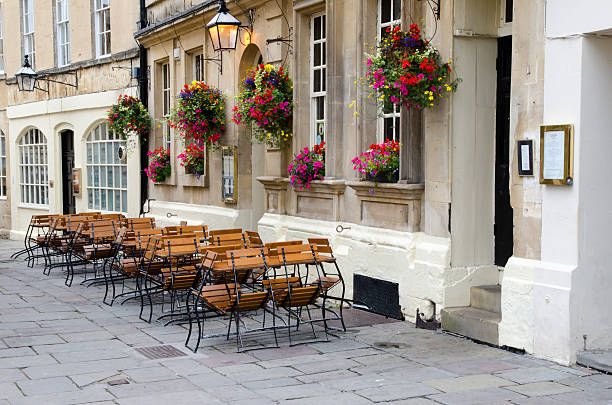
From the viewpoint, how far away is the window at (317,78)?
11070 millimetres

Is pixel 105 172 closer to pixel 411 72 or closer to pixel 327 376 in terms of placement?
pixel 411 72

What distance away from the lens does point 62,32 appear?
68.2 ft

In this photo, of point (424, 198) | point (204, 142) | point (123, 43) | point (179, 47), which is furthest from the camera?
point (123, 43)

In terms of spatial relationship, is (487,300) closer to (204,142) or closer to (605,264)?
(605,264)

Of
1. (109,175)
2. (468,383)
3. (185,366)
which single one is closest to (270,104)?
(185,366)

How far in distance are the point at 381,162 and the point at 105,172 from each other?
11.4 meters

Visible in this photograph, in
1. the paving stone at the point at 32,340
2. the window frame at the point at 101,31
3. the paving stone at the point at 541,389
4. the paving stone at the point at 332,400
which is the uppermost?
the window frame at the point at 101,31

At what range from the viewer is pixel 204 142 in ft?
→ 46.5

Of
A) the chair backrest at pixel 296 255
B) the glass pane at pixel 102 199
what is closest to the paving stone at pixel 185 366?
the chair backrest at pixel 296 255

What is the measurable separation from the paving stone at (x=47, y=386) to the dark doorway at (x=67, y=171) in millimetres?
14675

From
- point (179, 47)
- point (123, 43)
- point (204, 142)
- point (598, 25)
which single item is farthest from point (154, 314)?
point (123, 43)

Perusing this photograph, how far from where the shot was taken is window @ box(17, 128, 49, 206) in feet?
71.1

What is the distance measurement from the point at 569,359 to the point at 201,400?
3345 mm

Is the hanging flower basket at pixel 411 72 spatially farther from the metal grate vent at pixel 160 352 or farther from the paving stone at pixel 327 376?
the metal grate vent at pixel 160 352
